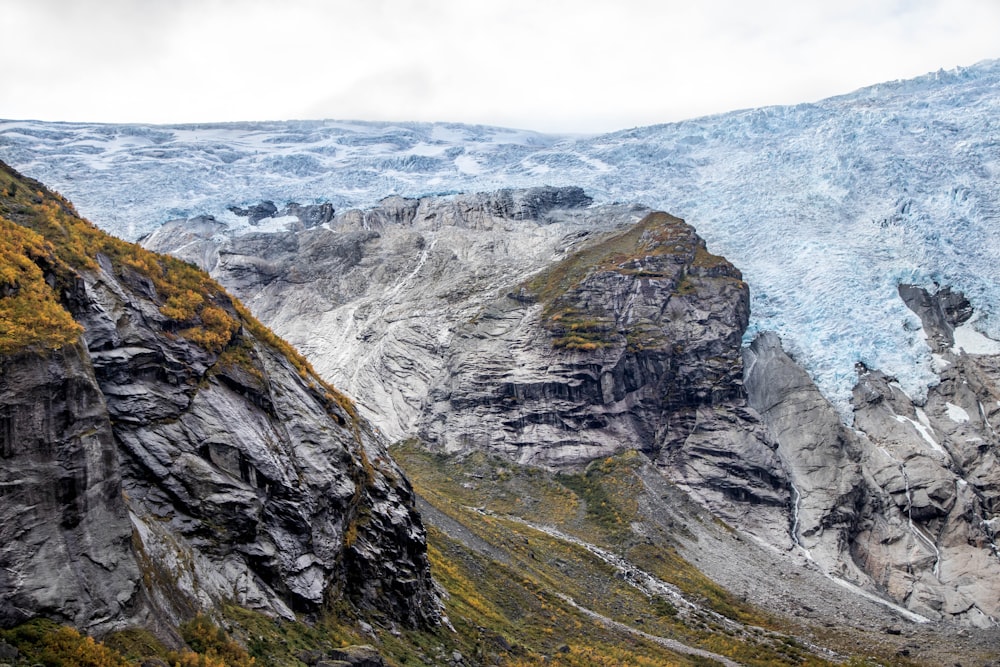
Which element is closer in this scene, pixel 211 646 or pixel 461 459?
pixel 211 646

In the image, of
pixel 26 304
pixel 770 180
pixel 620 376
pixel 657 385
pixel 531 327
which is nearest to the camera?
pixel 26 304

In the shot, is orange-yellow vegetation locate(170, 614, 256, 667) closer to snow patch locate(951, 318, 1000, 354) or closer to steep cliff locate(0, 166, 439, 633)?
steep cliff locate(0, 166, 439, 633)

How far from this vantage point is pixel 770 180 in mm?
136125

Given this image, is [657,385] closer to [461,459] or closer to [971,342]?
[461,459]

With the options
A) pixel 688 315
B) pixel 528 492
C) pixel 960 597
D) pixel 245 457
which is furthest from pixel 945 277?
pixel 245 457

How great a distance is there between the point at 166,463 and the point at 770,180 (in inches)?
5026

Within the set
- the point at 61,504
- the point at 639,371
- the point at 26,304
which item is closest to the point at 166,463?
the point at 61,504

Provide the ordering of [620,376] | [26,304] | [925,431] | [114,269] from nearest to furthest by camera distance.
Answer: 1. [26,304]
2. [114,269]
3. [925,431]
4. [620,376]

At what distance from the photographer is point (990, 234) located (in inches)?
4505

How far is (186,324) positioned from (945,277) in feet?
344

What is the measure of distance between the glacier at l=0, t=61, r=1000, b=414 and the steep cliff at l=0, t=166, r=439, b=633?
255ft

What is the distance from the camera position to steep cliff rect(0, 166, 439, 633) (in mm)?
20750

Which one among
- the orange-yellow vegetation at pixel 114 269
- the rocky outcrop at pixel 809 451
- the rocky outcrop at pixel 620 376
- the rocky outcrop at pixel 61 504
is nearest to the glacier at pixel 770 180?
the rocky outcrop at pixel 809 451

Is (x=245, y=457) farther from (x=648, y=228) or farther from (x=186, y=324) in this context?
(x=648, y=228)
